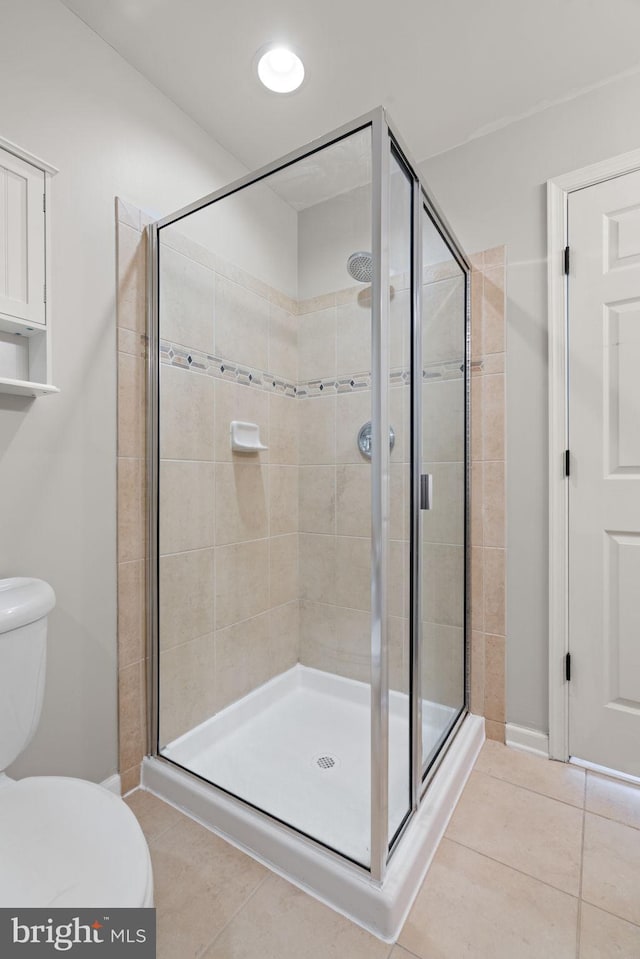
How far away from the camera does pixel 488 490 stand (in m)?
1.83

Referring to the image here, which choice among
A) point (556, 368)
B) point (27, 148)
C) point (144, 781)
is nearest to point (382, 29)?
point (27, 148)

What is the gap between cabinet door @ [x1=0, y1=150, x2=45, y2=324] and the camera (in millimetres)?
1121

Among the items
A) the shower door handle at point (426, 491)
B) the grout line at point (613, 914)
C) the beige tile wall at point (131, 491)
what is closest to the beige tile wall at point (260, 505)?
the beige tile wall at point (131, 491)

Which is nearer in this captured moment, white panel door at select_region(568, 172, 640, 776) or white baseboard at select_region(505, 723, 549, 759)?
white panel door at select_region(568, 172, 640, 776)

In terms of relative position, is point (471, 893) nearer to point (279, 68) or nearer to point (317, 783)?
point (317, 783)

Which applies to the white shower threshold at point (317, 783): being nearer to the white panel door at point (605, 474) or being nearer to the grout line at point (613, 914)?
the grout line at point (613, 914)

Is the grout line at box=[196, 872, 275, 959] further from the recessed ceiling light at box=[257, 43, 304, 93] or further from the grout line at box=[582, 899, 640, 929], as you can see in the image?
the recessed ceiling light at box=[257, 43, 304, 93]

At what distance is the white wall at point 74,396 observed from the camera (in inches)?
Result: 49.0

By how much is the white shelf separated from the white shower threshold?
115 centimetres

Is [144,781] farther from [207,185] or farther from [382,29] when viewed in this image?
[382,29]

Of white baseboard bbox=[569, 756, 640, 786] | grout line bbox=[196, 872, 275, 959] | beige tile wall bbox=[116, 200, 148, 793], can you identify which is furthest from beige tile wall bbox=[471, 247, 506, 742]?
beige tile wall bbox=[116, 200, 148, 793]

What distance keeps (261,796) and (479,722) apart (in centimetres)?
89

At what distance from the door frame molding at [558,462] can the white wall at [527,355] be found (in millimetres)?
32

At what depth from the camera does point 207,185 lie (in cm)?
182
